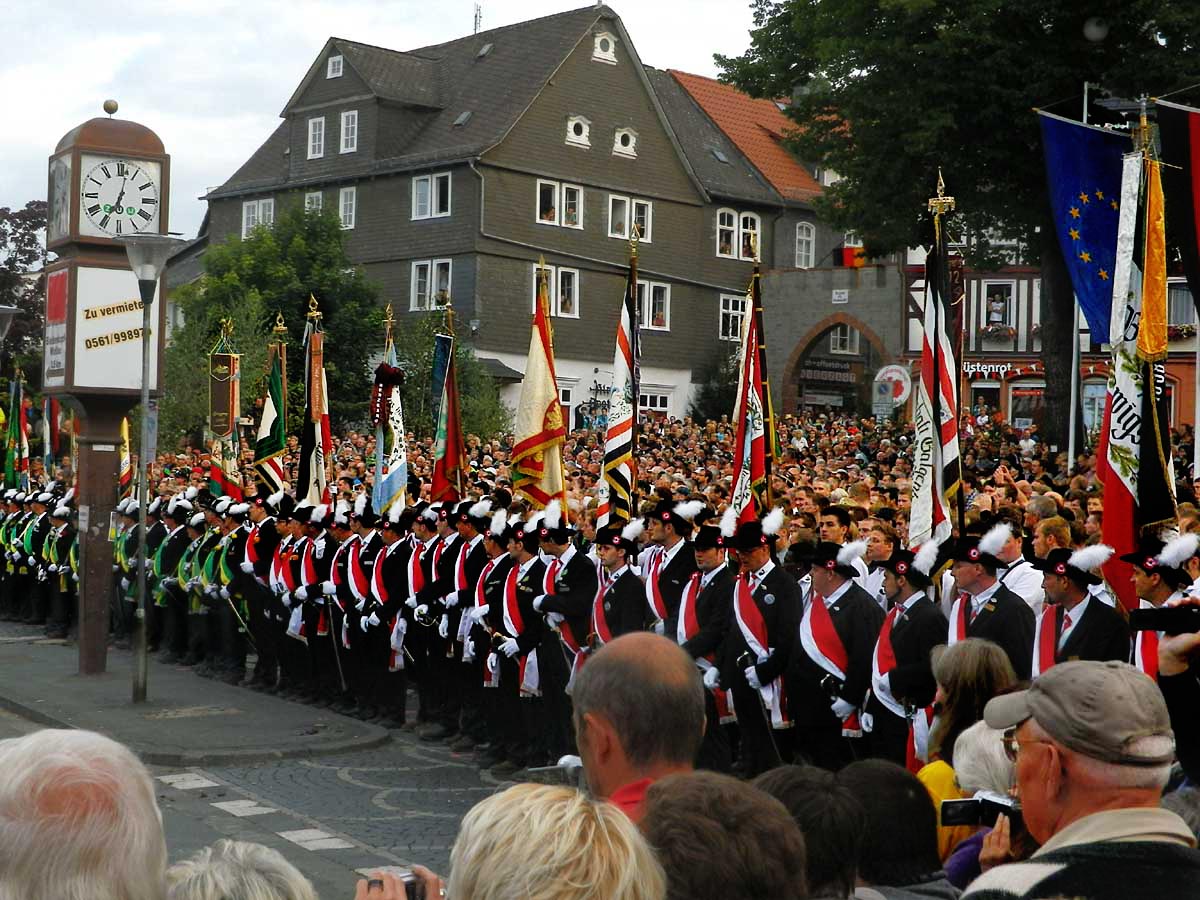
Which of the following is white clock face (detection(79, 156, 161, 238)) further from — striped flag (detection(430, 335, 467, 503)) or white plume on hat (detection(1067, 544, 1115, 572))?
white plume on hat (detection(1067, 544, 1115, 572))

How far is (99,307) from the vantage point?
17.1 m

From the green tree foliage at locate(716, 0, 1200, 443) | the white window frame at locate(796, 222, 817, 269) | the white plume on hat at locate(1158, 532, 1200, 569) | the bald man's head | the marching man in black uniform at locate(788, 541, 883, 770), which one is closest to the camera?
the bald man's head

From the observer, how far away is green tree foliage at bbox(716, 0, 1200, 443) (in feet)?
80.5

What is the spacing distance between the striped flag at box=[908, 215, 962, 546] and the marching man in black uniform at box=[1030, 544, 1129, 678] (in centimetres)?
315

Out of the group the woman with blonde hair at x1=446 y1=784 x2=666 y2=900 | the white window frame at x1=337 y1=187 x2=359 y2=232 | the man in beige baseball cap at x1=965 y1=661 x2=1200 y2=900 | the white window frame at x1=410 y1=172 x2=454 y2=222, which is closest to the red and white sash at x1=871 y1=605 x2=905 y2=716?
the man in beige baseball cap at x1=965 y1=661 x2=1200 y2=900

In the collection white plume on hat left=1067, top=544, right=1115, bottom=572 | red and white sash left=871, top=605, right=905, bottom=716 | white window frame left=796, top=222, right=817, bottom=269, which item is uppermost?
white window frame left=796, top=222, right=817, bottom=269

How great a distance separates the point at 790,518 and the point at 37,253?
4942 cm

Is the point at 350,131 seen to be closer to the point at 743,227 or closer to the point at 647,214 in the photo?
the point at 647,214

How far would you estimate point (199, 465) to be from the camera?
3188cm

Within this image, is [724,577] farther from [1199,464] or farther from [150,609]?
[150,609]

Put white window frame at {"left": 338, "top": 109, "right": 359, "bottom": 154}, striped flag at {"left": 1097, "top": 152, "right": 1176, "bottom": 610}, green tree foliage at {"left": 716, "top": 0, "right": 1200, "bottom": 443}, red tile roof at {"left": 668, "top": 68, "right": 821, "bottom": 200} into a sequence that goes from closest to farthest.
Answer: striped flag at {"left": 1097, "top": 152, "right": 1176, "bottom": 610} → green tree foliage at {"left": 716, "top": 0, "right": 1200, "bottom": 443} → white window frame at {"left": 338, "top": 109, "right": 359, "bottom": 154} → red tile roof at {"left": 668, "top": 68, "right": 821, "bottom": 200}

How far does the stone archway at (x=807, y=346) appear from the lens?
4762 centimetres

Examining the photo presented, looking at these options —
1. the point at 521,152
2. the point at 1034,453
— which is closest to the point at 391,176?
the point at 521,152

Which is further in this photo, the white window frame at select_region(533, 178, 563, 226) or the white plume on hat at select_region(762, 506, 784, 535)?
the white window frame at select_region(533, 178, 563, 226)
